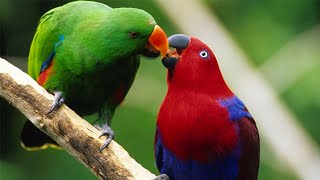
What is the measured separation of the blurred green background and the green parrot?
7.33 feet

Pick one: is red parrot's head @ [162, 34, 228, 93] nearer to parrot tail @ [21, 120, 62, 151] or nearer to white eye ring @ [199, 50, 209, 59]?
white eye ring @ [199, 50, 209, 59]

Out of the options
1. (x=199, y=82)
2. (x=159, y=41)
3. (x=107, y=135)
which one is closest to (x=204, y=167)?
(x=199, y=82)

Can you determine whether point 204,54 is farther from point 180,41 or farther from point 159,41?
point 159,41

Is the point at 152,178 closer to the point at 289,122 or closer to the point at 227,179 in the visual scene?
the point at 227,179

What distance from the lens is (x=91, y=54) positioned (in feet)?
11.0

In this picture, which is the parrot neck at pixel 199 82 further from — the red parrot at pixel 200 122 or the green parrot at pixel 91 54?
the green parrot at pixel 91 54

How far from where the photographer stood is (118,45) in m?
3.29

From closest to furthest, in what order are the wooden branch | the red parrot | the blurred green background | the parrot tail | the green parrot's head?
the red parrot
the wooden branch
the green parrot's head
the parrot tail
the blurred green background

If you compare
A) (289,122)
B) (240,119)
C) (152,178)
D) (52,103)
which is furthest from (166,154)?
(289,122)

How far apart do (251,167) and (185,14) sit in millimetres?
3534

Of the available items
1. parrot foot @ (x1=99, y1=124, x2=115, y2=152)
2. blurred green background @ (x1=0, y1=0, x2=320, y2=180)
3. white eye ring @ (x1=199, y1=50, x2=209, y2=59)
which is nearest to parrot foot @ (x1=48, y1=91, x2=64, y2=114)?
parrot foot @ (x1=99, y1=124, x2=115, y2=152)

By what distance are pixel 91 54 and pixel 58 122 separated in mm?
377

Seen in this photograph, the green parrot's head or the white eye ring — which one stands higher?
the white eye ring

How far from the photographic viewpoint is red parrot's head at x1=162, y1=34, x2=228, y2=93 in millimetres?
3031
